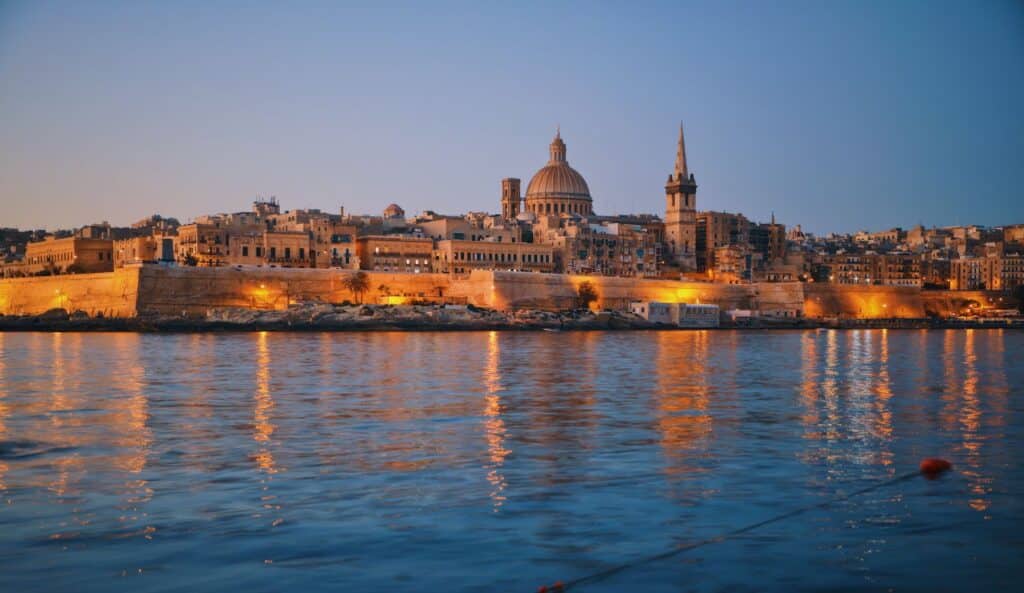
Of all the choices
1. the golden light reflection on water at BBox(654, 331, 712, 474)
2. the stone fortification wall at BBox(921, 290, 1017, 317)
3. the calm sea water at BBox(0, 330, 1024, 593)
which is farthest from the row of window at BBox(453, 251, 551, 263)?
the calm sea water at BBox(0, 330, 1024, 593)

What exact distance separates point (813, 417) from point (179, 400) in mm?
9787

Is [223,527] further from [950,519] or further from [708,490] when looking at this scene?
[950,519]

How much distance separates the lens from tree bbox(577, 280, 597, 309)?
61438 millimetres

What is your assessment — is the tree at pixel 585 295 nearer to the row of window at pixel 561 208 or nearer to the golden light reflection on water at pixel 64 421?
the row of window at pixel 561 208

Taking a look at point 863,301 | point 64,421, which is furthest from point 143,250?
point 64,421

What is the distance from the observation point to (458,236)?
70.0m

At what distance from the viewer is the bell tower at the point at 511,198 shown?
9512cm

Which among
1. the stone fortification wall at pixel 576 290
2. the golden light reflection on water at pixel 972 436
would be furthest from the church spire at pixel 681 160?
the golden light reflection on water at pixel 972 436

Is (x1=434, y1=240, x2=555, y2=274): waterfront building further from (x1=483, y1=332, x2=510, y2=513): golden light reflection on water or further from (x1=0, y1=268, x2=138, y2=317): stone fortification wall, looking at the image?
(x1=483, y1=332, x2=510, y2=513): golden light reflection on water

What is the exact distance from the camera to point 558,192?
91250mm

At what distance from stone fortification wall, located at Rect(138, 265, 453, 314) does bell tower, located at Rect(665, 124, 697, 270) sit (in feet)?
99.7

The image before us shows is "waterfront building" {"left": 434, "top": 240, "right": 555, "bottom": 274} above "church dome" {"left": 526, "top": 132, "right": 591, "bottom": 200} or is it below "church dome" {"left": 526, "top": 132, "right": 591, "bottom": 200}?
below

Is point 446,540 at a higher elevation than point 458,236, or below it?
below

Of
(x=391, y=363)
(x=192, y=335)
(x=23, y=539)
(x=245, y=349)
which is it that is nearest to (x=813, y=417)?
(x=23, y=539)
